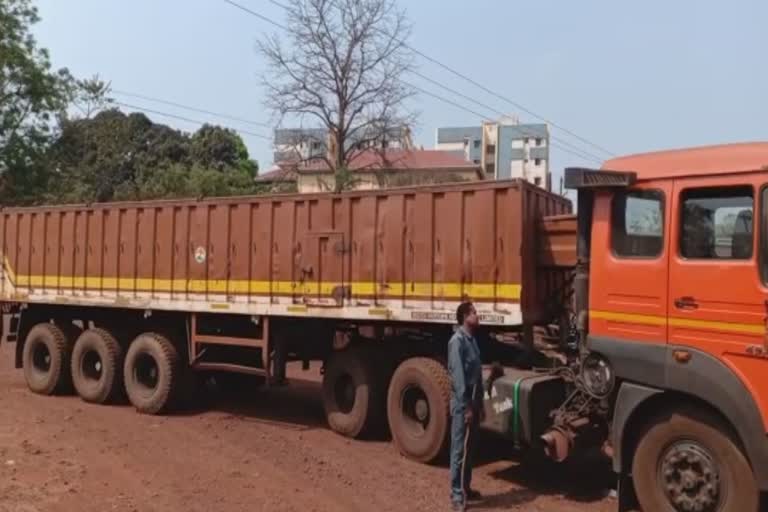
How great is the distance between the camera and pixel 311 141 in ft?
136

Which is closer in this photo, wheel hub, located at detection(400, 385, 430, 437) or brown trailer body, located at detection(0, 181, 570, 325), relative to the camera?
brown trailer body, located at detection(0, 181, 570, 325)

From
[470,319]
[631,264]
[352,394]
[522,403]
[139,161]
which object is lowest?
[352,394]

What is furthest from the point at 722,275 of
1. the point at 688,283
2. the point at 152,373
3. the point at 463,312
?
the point at 152,373

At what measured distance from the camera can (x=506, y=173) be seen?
7562 cm

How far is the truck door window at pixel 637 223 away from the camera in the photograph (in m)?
5.83

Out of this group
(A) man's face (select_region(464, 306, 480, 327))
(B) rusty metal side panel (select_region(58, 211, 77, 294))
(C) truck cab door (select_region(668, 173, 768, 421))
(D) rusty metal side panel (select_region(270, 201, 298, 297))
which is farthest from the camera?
(B) rusty metal side panel (select_region(58, 211, 77, 294))

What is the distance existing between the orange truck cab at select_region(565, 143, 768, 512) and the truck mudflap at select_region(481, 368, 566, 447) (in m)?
0.68

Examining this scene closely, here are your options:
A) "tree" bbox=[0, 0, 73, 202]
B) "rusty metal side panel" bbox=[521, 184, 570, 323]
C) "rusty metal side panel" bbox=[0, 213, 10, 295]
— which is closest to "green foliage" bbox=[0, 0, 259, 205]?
"tree" bbox=[0, 0, 73, 202]

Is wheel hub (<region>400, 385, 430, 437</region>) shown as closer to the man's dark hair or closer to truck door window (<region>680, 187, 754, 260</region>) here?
the man's dark hair

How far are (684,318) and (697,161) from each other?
1.13 m

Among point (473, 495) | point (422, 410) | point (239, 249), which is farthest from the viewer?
point (239, 249)

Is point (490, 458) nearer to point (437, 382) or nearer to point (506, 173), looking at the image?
point (437, 382)

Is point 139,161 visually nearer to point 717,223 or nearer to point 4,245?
point 4,245

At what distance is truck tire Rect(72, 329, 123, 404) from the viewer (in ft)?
36.4
